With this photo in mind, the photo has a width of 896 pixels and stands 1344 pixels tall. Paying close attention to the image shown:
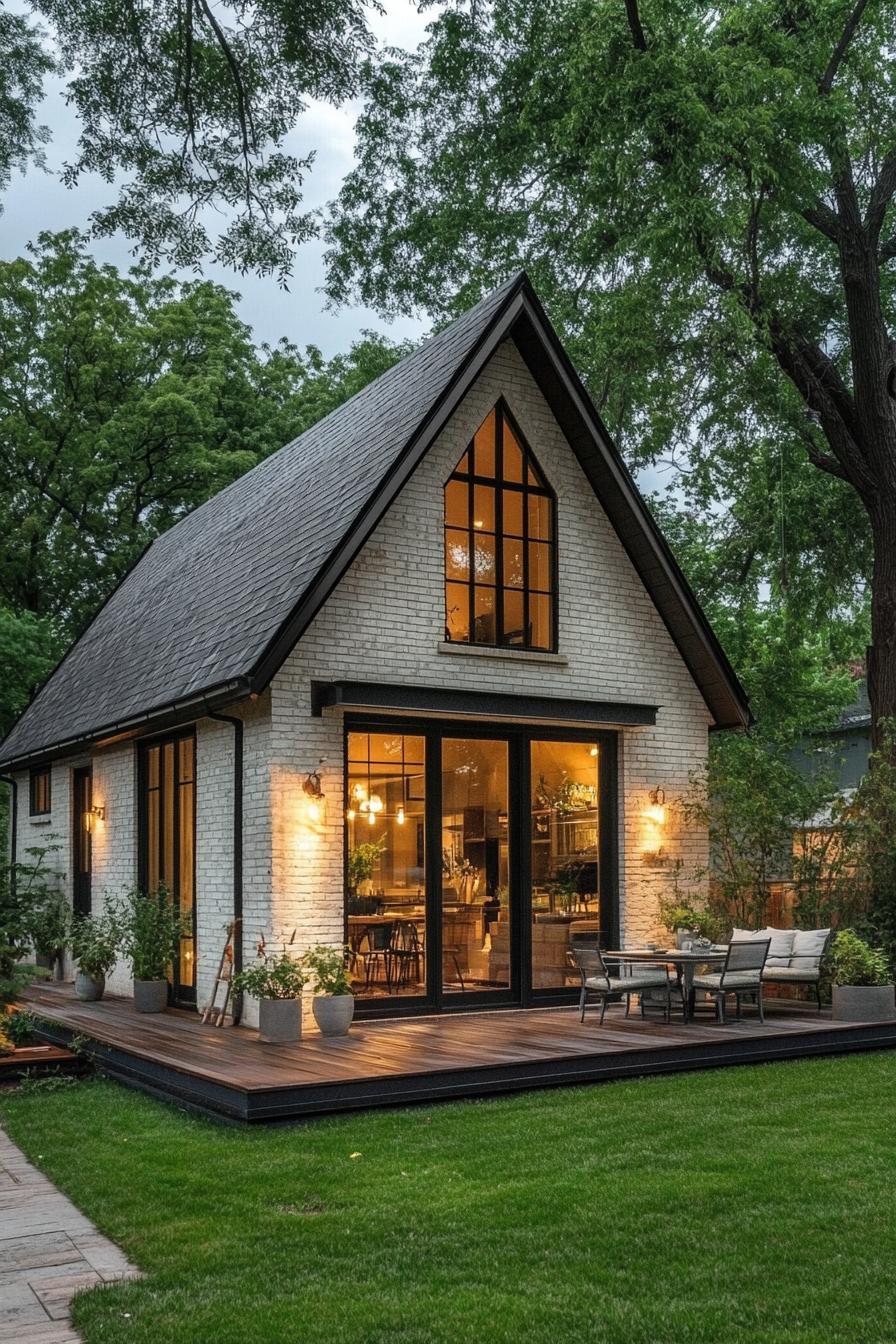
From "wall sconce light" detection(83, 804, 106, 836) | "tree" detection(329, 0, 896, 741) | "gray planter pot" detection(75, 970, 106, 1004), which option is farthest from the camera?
"wall sconce light" detection(83, 804, 106, 836)

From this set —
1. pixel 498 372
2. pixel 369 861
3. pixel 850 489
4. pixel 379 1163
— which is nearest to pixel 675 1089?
pixel 379 1163

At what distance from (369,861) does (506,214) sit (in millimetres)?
8973

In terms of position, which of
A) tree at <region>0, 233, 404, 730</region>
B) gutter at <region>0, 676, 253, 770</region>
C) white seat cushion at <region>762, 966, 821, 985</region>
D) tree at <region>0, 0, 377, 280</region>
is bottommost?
white seat cushion at <region>762, 966, 821, 985</region>

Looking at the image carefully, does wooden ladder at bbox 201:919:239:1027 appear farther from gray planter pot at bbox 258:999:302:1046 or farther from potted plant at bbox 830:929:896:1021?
potted plant at bbox 830:929:896:1021

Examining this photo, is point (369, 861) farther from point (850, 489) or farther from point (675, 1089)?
point (850, 489)

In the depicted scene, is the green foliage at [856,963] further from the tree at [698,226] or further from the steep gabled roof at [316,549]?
the tree at [698,226]

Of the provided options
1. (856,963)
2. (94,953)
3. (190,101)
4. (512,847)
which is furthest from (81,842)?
(190,101)

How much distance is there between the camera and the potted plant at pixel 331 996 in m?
10.6

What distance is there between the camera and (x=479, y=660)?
1252 cm

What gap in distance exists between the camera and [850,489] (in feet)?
60.0

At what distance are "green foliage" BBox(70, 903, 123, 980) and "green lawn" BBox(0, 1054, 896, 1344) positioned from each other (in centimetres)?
450

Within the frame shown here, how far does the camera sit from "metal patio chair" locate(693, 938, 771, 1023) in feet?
36.3

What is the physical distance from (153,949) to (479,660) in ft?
13.7

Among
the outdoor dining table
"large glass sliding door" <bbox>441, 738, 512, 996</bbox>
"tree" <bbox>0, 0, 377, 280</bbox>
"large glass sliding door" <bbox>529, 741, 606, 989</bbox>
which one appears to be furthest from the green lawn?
"tree" <bbox>0, 0, 377, 280</bbox>
